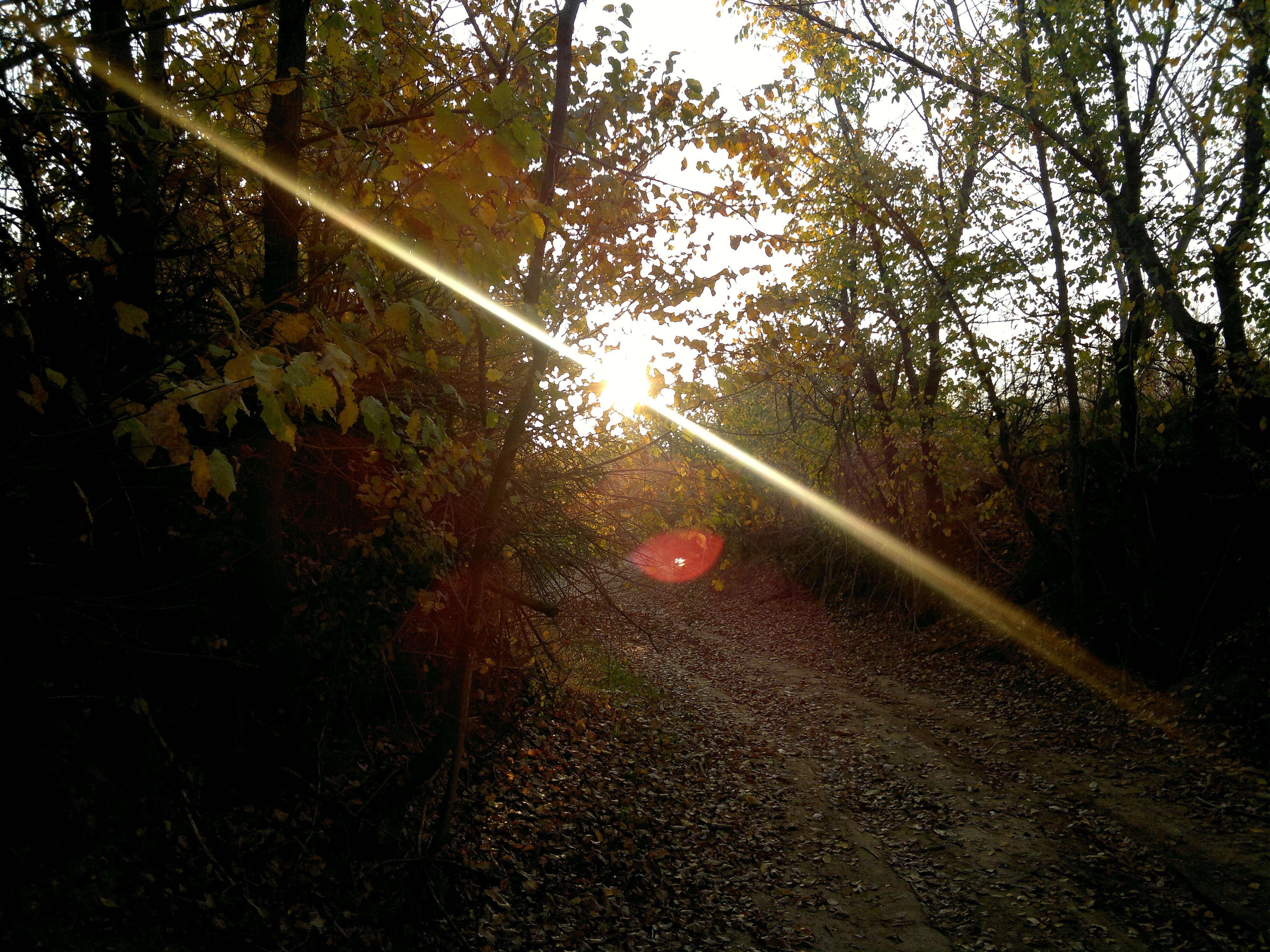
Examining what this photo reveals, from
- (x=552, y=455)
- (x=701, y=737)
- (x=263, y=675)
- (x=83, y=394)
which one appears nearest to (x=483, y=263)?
(x=83, y=394)

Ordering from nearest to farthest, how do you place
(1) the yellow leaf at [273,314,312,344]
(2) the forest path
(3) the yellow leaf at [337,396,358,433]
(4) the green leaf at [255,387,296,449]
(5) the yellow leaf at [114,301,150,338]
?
(4) the green leaf at [255,387,296,449] → (3) the yellow leaf at [337,396,358,433] → (1) the yellow leaf at [273,314,312,344] → (5) the yellow leaf at [114,301,150,338] → (2) the forest path

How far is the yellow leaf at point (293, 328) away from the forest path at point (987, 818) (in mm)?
5523

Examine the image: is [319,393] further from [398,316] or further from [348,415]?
[398,316]

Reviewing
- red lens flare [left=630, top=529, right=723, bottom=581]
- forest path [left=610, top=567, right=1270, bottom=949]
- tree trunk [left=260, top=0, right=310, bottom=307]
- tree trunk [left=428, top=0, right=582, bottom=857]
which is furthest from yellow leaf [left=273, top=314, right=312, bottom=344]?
forest path [left=610, top=567, right=1270, bottom=949]

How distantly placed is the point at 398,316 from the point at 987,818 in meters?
7.65

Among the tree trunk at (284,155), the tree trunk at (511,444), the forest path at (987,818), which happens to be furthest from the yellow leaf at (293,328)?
the forest path at (987,818)

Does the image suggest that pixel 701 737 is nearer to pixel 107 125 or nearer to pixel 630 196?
pixel 630 196

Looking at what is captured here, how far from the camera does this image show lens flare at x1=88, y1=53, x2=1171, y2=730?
9.98 feet

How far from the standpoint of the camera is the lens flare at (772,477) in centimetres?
304

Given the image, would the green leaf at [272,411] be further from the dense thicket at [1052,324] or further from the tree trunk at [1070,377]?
the tree trunk at [1070,377]

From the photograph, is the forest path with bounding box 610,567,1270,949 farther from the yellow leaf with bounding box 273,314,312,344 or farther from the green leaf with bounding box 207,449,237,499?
the yellow leaf with bounding box 273,314,312,344

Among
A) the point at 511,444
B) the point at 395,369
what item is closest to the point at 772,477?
the point at 511,444

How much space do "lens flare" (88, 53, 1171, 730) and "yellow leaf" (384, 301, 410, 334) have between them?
1.08 ft

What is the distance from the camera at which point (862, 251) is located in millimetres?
13992
